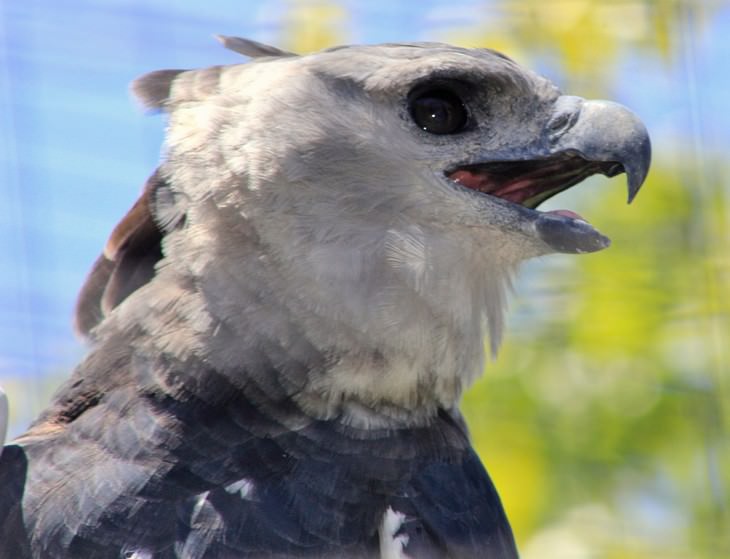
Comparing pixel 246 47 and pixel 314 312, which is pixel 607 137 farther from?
pixel 246 47

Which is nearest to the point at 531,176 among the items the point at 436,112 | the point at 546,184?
the point at 546,184

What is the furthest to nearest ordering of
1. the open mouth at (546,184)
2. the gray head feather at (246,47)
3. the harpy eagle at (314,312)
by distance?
the gray head feather at (246,47)
the open mouth at (546,184)
the harpy eagle at (314,312)

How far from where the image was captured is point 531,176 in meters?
1.76

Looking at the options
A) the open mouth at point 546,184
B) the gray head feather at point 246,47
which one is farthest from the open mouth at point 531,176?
the gray head feather at point 246,47

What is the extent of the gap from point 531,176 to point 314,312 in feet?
1.26

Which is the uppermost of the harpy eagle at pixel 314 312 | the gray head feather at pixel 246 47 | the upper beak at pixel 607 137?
the gray head feather at pixel 246 47

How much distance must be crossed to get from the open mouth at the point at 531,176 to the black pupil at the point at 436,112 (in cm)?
6

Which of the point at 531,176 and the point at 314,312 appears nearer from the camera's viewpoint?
the point at 314,312

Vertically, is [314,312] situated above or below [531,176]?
below

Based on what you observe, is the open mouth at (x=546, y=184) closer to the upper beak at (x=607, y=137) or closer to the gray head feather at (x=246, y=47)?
the upper beak at (x=607, y=137)

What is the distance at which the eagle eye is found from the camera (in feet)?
5.62

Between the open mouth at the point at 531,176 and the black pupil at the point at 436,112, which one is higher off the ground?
A: the black pupil at the point at 436,112

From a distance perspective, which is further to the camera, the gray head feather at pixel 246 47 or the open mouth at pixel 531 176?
the gray head feather at pixel 246 47

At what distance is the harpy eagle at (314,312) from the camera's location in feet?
5.02
